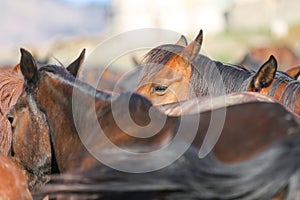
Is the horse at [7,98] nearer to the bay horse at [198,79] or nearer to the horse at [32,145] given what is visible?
the horse at [32,145]

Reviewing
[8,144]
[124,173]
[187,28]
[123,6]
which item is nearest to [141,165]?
[124,173]

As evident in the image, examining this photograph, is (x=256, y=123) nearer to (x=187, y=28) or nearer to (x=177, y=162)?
(x=177, y=162)

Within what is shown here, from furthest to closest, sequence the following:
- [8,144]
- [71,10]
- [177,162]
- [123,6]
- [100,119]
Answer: [71,10], [123,6], [8,144], [100,119], [177,162]

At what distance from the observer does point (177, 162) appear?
8.79 ft

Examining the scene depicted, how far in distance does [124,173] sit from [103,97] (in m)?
0.55

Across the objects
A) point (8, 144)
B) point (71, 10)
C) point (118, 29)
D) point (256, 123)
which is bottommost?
point (8, 144)

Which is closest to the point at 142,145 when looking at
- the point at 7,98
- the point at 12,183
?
the point at 12,183

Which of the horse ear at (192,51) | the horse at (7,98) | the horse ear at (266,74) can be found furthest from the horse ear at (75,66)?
the horse ear at (266,74)

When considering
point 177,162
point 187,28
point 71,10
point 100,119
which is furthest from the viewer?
point 71,10

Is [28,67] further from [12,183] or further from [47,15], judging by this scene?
[47,15]

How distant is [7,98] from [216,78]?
1424mm

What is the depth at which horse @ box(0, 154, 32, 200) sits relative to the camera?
10.5 feet

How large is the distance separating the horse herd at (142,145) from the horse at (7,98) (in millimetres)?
350

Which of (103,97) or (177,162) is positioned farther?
(103,97)
